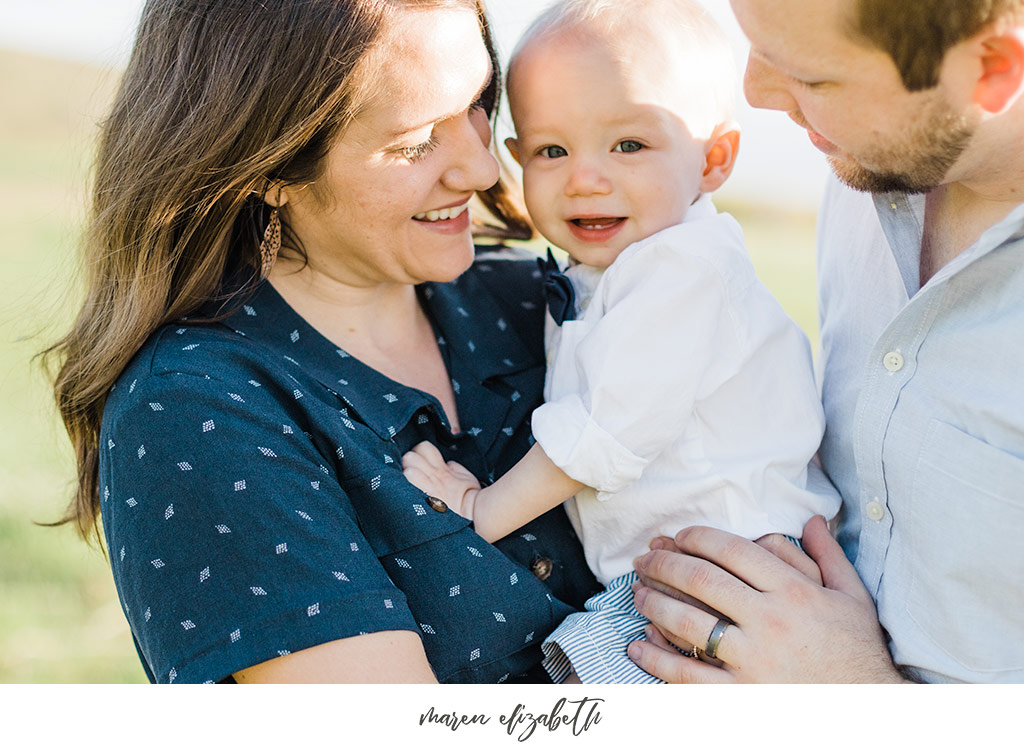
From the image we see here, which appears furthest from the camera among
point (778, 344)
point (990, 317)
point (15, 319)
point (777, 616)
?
point (15, 319)

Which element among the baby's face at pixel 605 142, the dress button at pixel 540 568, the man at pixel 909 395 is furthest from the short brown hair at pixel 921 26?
the dress button at pixel 540 568

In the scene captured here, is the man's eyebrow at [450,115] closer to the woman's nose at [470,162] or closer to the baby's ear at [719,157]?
the woman's nose at [470,162]

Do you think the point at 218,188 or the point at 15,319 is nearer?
the point at 218,188

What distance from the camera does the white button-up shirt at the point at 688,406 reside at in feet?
5.53

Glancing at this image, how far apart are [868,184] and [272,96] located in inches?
42.2

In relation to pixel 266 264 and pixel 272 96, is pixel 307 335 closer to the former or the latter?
pixel 266 264

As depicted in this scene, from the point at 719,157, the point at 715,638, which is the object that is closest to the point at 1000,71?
the point at 719,157

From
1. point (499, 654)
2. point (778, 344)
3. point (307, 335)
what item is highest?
point (778, 344)

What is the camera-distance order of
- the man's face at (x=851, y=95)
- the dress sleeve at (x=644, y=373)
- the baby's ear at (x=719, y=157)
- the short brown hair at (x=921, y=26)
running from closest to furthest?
the short brown hair at (x=921, y=26) → the man's face at (x=851, y=95) → the dress sleeve at (x=644, y=373) → the baby's ear at (x=719, y=157)

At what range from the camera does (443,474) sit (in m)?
1.75

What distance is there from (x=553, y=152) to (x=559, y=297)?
0.31m

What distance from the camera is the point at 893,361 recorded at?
1562 millimetres

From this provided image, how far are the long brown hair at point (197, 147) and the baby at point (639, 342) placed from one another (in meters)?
0.30

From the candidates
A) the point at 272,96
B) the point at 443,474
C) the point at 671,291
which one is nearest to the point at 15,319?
the point at 272,96
